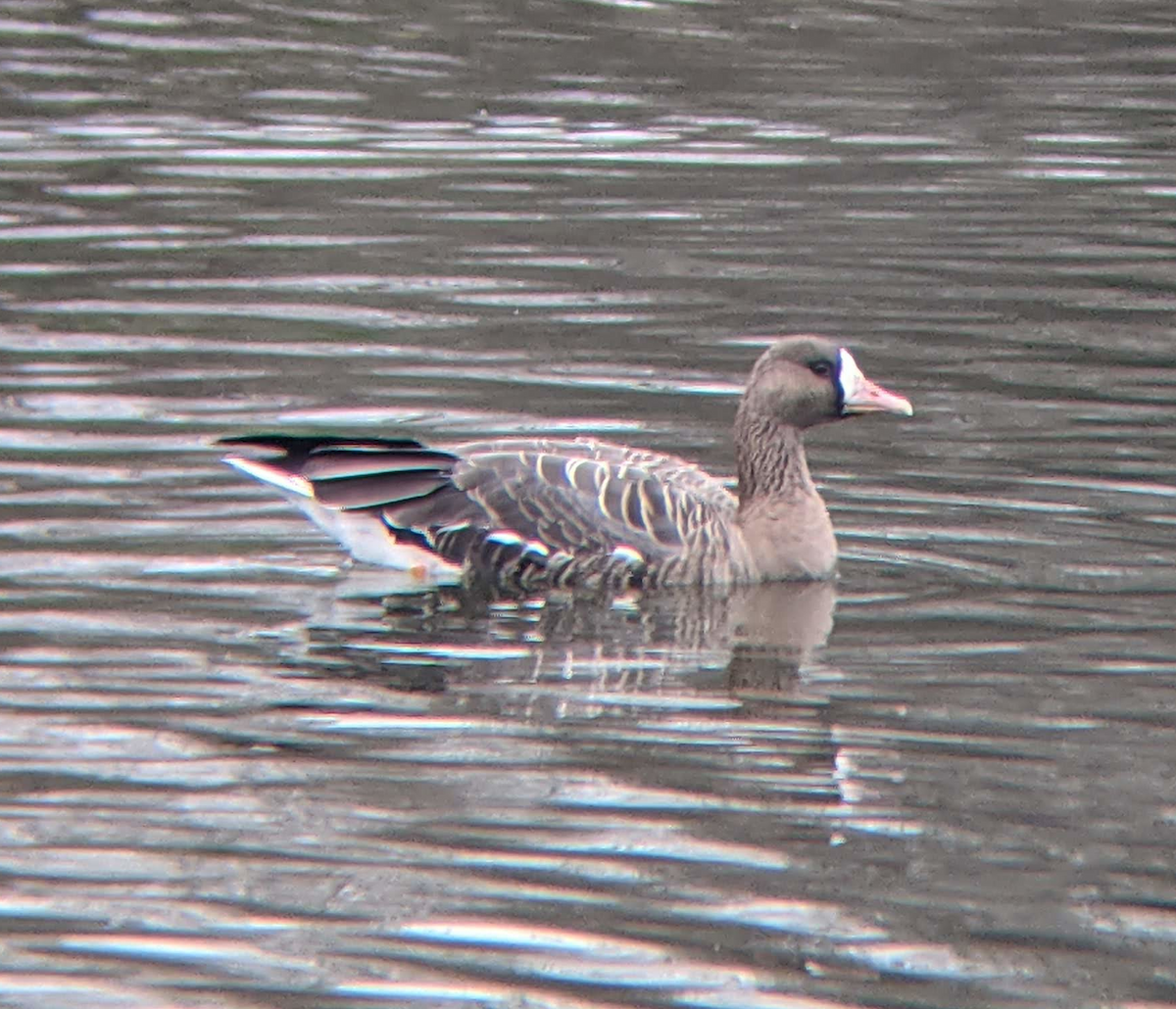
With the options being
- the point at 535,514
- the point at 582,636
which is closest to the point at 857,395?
the point at 535,514

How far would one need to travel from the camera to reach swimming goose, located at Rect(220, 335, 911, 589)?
10344 millimetres

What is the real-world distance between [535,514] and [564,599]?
376 millimetres

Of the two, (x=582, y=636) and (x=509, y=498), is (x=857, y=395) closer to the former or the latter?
(x=509, y=498)

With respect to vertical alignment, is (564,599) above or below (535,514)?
below

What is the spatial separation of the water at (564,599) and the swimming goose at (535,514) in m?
0.20

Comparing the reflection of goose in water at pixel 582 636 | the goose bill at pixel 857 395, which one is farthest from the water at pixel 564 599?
the goose bill at pixel 857 395

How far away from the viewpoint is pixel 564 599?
33.9ft

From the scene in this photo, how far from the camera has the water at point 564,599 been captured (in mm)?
6570

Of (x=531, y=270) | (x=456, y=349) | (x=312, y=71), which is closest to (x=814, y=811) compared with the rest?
(x=456, y=349)

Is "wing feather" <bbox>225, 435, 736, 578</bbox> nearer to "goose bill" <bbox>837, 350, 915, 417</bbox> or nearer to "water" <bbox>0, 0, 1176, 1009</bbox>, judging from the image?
"water" <bbox>0, 0, 1176, 1009</bbox>

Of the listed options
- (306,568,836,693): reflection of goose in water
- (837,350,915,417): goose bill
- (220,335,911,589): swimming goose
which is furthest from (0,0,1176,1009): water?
(837,350,915,417): goose bill

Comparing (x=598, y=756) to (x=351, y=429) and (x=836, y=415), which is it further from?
(x=351, y=429)

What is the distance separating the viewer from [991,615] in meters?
9.71

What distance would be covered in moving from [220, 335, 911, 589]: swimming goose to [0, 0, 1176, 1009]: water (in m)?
0.20
